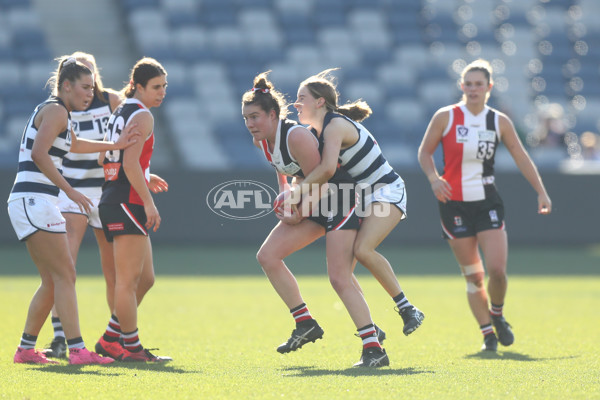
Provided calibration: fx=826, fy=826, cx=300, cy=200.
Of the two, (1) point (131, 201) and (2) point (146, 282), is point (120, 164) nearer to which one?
(1) point (131, 201)

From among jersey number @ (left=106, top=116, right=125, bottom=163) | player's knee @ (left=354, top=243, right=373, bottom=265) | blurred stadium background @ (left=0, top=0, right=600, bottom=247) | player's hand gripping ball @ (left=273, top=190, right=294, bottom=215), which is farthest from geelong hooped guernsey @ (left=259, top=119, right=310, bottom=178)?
blurred stadium background @ (left=0, top=0, right=600, bottom=247)

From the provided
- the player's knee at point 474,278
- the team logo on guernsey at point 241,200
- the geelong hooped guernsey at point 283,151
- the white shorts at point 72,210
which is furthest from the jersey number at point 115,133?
the team logo on guernsey at point 241,200

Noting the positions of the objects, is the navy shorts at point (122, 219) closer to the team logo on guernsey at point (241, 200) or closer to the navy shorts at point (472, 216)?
the navy shorts at point (472, 216)

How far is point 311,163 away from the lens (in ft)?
17.5

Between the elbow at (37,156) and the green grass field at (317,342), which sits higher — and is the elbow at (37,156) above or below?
above

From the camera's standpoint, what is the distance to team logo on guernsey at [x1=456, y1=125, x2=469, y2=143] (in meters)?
6.60

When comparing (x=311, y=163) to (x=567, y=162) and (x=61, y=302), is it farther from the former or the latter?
(x=567, y=162)

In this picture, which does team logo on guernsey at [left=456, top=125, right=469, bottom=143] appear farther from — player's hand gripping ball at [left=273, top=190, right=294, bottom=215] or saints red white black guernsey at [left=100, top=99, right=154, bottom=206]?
saints red white black guernsey at [left=100, top=99, right=154, bottom=206]

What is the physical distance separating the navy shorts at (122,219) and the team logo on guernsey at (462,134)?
8.73 feet

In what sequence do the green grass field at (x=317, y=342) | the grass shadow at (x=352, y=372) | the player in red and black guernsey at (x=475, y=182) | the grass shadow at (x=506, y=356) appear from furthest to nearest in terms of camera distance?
1. the player in red and black guernsey at (x=475, y=182)
2. the grass shadow at (x=506, y=356)
3. the grass shadow at (x=352, y=372)
4. the green grass field at (x=317, y=342)

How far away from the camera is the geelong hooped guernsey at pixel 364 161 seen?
5531mm

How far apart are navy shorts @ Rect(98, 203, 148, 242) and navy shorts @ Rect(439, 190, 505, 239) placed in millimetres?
2560

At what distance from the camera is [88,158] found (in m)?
6.10

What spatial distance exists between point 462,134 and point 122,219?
2831 millimetres
